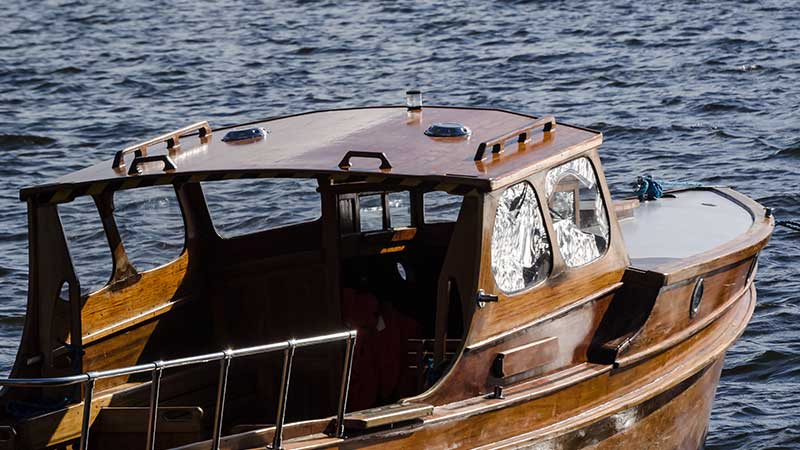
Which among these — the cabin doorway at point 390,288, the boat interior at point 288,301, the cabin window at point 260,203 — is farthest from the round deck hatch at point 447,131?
the cabin window at point 260,203

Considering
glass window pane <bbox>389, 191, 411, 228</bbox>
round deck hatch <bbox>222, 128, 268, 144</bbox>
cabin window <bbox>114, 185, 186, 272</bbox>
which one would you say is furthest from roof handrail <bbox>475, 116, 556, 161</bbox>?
cabin window <bbox>114, 185, 186, 272</bbox>

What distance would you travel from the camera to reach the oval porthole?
9.84 m

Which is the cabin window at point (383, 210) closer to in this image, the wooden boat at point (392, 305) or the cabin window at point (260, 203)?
the wooden boat at point (392, 305)

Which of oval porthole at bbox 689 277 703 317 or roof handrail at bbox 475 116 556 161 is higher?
roof handrail at bbox 475 116 556 161

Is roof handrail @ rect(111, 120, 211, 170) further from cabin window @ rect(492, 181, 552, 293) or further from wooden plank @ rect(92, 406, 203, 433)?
cabin window @ rect(492, 181, 552, 293)

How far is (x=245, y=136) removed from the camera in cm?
977

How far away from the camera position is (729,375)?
1309 centimetres

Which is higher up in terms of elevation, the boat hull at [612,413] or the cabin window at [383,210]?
the cabin window at [383,210]

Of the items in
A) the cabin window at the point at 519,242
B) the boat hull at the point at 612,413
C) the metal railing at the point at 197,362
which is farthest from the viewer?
the cabin window at the point at 519,242

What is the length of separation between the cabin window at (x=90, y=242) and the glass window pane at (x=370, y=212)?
5.57ft

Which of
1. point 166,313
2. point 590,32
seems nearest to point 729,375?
point 166,313

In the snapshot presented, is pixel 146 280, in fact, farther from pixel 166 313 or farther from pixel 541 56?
pixel 541 56

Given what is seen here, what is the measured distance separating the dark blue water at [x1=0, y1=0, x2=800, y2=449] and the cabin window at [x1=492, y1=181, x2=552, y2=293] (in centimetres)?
397

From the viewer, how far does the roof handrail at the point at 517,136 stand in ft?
29.0
